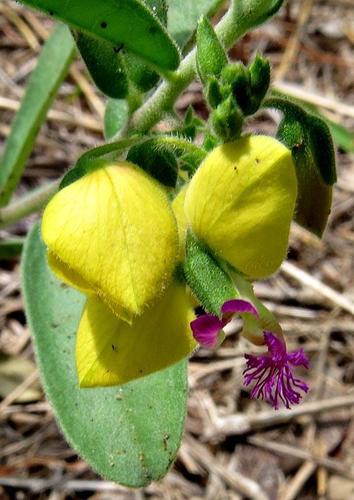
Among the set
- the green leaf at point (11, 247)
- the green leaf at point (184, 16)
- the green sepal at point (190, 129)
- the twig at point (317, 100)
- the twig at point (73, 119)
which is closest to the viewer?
the green sepal at point (190, 129)

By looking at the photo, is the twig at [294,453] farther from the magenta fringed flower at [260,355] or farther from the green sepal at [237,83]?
the green sepal at [237,83]

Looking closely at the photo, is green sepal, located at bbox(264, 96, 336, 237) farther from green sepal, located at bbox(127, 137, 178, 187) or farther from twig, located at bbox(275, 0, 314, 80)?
twig, located at bbox(275, 0, 314, 80)

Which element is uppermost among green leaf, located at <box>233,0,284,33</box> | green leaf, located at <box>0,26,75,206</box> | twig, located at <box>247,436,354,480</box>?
green leaf, located at <box>233,0,284,33</box>

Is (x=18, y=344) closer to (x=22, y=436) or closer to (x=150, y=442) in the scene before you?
(x=22, y=436)

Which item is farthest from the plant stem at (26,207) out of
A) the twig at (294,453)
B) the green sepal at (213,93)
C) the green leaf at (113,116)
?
the twig at (294,453)

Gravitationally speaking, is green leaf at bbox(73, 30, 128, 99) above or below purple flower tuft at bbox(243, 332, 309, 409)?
above

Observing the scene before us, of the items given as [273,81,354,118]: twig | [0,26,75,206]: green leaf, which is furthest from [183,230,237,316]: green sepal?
[273,81,354,118]: twig
